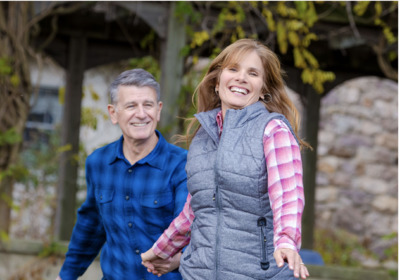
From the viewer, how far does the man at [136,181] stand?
9.27 feet

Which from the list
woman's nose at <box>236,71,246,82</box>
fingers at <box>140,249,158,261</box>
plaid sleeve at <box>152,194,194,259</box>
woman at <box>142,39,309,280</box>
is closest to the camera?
woman at <box>142,39,309,280</box>

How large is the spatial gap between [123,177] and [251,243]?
915 millimetres

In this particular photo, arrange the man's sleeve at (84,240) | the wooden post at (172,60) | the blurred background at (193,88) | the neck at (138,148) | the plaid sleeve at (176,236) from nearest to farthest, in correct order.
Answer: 1. the plaid sleeve at (176,236)
2. the neck at (138,148)
3. the man's sleeve at (84,240)
4. the wooden post at (172,60)
5. the blurred background at (193,88)

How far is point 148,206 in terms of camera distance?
2.83 meters

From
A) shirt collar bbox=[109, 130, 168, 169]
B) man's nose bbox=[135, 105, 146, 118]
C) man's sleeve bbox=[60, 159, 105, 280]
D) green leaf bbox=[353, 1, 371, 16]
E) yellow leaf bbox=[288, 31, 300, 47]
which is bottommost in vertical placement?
man's sleeve bbox=[60, 159, 105, 280]

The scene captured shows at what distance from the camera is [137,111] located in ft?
9.19

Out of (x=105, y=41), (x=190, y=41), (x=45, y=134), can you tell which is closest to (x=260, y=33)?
(x=190, y=41)

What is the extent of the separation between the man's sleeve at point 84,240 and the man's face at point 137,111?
0.45 metres

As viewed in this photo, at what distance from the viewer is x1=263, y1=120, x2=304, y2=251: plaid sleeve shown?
6.57 ft

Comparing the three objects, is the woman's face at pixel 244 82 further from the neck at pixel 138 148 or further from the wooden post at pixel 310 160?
the wooden post at pixel 310 160

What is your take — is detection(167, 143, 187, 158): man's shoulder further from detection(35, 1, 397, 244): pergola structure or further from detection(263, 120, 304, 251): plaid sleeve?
detection(35, 1, 397, 244): pergola structure

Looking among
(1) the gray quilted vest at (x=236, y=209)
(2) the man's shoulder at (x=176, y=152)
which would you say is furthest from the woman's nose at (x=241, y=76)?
(2) the man's shoulder at (x=176, y=152)

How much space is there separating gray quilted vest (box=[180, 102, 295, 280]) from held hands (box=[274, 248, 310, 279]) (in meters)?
0.17

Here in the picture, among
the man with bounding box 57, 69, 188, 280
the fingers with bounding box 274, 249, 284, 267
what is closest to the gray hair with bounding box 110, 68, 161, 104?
the man with bounding box 57, 69, 188, 280
